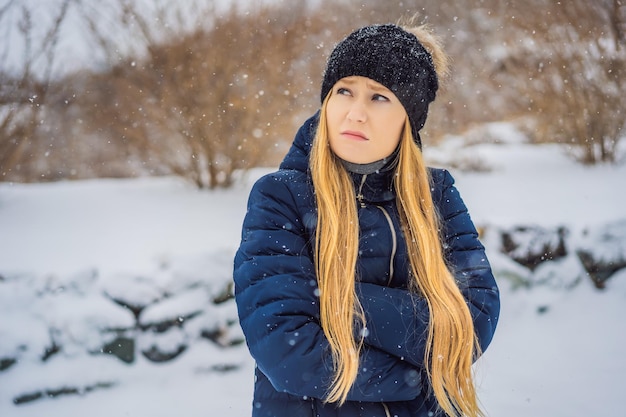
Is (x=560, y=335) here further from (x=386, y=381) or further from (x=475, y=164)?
(x=386, y=381)

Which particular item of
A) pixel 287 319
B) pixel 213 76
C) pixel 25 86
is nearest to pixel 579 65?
pixel 213 76

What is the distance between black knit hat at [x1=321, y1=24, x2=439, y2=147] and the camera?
141 centimetres

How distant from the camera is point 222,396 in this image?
3.05 metres

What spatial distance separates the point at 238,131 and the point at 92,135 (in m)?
1.55

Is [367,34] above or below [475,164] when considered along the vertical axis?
above

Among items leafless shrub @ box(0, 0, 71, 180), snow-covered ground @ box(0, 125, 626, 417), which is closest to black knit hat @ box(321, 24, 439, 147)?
snow-covered ground @ box(0, 125, 626, 417)

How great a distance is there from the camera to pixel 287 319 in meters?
1.24

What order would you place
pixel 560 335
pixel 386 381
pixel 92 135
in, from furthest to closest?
pixel 92 135 → pixel 560 335 → pixel 386 381

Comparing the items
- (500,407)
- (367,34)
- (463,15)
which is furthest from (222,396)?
(463,15)

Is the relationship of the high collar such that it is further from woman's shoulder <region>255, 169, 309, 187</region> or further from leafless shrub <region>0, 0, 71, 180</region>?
leafless shrub <region>0, 0, 71, 180</region>

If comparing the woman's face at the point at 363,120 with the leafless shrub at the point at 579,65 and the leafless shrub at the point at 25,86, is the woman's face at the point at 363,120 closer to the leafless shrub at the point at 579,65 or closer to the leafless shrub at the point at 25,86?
the leafless shrub at the point at 25,86

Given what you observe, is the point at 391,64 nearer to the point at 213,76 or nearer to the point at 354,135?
the point at 354,135

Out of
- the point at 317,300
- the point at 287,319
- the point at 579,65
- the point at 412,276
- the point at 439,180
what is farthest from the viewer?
the point at 579,65

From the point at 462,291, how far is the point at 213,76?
324 cm
